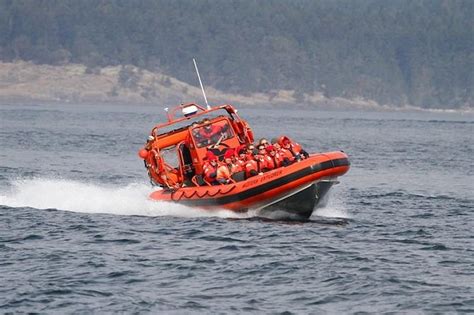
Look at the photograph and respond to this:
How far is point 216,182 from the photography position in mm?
24797

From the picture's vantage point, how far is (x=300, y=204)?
79.0 ft

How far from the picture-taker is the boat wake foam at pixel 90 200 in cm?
2535

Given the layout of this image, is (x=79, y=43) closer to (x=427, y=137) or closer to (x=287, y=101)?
(x=287, y=101)

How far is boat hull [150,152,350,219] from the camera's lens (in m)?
23.6

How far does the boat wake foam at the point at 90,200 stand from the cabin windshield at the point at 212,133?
1923mm

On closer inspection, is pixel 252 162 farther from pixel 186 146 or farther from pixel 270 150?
pixel 186 146

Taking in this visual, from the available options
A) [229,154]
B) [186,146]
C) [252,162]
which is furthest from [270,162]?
[186,146]

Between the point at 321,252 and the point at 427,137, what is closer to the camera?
the point at 321,252

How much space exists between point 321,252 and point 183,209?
581cm

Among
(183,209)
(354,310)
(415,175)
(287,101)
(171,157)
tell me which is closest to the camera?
(354,310)

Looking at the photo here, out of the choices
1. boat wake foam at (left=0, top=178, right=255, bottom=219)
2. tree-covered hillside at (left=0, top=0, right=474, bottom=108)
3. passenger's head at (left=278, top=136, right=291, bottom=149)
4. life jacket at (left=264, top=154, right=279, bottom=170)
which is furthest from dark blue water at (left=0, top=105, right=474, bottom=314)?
tree-covered hillside at (left=0, top=0, right=474, bottom=108)

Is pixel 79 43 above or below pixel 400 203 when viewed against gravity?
above

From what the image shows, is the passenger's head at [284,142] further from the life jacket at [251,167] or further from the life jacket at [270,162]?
the life jacket at [251,167]

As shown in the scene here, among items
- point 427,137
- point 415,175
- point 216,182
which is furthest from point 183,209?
point 427,137
